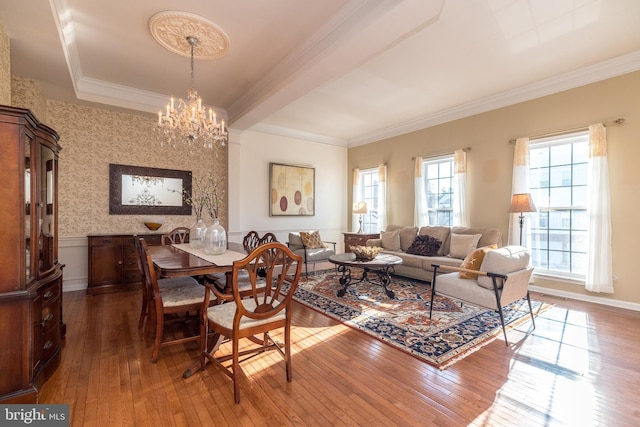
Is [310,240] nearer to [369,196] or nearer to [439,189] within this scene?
[369,196]

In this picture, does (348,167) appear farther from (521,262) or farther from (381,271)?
(521,262)

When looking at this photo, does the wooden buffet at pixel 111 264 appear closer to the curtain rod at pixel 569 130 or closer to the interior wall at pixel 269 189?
the interior wall at pixel 269 189

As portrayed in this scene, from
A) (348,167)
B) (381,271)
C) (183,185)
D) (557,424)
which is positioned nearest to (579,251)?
(381,271)

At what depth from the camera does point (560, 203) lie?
4.38 meters

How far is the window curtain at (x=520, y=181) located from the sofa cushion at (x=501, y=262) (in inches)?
73.6

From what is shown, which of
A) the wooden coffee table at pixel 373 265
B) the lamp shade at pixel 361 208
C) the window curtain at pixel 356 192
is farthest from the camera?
the window curtain at pixel 356 192

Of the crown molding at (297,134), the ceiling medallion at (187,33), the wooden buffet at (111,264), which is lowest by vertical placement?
the wooden buffet at (111,264)

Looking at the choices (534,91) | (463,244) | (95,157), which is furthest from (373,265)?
(95,157)

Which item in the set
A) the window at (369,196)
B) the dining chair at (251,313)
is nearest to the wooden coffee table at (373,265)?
the dining chair at (251,313)

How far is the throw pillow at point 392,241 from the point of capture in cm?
569

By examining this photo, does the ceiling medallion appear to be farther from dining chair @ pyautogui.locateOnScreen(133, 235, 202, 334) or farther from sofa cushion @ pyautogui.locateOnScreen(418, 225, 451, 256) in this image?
sofa cushion @ pyautogui.locateOnScreen(418, 225, 451, 256)

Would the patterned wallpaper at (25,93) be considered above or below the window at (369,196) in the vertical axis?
above

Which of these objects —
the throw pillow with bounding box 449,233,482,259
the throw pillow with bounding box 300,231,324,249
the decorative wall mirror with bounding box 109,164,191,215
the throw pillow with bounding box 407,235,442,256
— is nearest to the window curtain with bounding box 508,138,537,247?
the throw pillow with bounding box 449,233,482,259

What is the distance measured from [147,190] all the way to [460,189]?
18.2 ft
